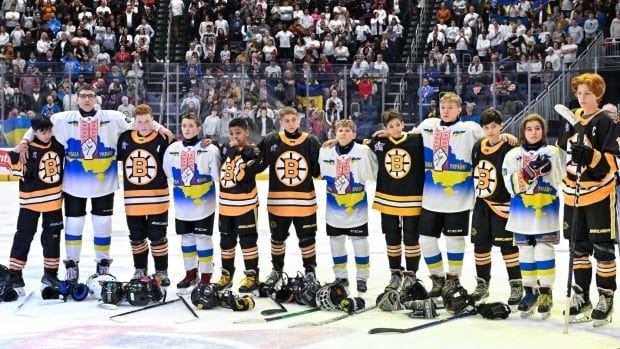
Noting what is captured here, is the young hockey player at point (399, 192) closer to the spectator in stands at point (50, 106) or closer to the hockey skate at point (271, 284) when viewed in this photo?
the hockey skate at point (271, 284)

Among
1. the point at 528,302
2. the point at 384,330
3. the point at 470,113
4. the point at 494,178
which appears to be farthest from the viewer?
the point at 470,113

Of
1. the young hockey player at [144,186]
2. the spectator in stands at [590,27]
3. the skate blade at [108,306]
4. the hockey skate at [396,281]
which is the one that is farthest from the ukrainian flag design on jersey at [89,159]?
the spectator in stands at [590,27]

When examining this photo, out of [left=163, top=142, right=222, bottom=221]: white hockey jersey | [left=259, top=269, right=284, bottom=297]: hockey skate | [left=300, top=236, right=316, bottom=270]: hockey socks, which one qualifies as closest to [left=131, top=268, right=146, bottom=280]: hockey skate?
[left=163, top=142, right=222, bottom=221]: white hockey jersey

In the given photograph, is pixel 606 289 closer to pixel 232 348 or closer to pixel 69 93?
pixel 232 348

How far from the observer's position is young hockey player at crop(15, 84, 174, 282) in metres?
6.98

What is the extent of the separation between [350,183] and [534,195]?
1232 mm

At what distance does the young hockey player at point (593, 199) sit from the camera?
576 centimetres

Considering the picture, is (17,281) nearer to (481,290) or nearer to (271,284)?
(271,284)

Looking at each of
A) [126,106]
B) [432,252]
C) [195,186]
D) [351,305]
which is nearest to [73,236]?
[195,186]

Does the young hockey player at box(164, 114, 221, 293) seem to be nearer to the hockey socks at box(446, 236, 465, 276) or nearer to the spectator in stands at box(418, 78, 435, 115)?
the hockey socks at box(446, 236, 465, 276)

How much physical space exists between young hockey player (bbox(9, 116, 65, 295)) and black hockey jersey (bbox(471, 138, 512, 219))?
2.84 metres

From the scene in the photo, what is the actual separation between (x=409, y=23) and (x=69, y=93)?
7.83 metres

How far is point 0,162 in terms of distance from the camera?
539 inches

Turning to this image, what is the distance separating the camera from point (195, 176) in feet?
22.5
